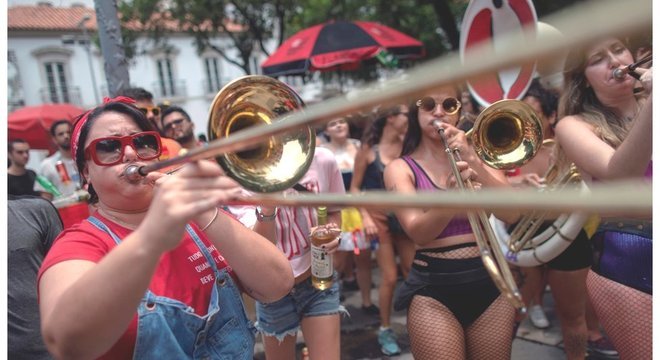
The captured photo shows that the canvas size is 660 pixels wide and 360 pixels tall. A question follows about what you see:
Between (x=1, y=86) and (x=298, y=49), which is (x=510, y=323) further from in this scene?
(x=298, y=49)

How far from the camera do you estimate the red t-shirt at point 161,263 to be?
1.34 metres

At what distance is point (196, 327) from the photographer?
4.75ft

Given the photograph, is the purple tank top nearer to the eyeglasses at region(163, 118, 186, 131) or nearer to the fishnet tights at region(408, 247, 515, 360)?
the fishnet tights at region(408, 247, 515, 360)

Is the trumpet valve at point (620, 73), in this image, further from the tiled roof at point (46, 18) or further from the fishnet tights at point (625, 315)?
the tiled roof at point (46, 18)

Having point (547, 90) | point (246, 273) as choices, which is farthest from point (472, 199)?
point (547, 90)

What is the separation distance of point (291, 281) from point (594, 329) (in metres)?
2.88

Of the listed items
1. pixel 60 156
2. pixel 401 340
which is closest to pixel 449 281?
pixel 401 340

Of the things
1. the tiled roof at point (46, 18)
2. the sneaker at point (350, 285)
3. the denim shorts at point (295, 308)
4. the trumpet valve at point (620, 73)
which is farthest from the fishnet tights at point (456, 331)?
the tiled roof at point (46, 18)

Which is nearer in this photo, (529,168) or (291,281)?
(291,281)

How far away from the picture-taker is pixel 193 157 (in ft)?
3.69

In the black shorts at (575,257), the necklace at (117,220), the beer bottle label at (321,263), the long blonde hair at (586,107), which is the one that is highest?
the long blonde hair at (586,107)

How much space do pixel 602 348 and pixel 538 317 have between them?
0.62m

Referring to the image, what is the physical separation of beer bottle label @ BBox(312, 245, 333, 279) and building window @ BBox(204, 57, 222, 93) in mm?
30569

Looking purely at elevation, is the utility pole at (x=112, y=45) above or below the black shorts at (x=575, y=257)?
above
